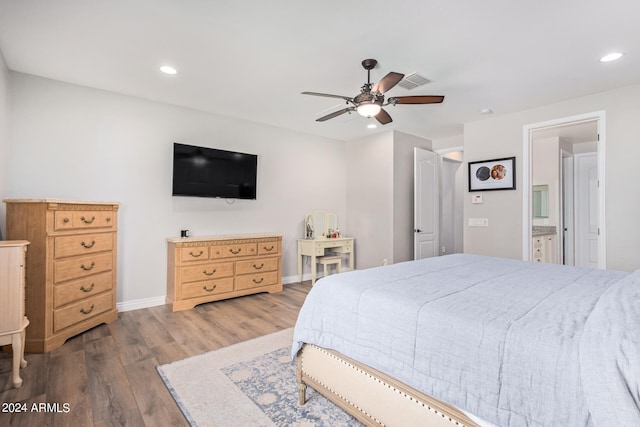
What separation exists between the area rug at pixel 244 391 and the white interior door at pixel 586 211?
217 inches

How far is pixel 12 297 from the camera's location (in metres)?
2.04

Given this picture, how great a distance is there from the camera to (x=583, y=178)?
532 centimetres

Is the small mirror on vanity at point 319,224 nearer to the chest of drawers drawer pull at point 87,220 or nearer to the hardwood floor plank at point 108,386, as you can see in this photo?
the chest of drawers drawer pull at point 87,220

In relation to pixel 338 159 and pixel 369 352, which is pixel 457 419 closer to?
pixel 369 352

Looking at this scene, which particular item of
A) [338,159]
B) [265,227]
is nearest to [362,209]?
[338,159]

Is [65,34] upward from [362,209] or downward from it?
upward

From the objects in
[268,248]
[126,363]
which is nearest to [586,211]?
[268,248]

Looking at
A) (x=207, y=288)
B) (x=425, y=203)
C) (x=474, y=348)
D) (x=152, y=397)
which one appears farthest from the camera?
(x=425, y=203)

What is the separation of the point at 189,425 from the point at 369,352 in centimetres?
106

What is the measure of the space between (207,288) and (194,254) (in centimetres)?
45

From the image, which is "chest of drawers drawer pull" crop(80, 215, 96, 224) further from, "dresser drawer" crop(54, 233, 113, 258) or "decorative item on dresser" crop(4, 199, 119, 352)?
"dresser drawer" crop(54, 233, 113, 258)

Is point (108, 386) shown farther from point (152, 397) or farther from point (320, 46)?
point (320, 46)

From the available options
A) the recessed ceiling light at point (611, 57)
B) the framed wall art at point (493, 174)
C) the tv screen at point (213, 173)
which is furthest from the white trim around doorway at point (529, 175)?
the tv screen at point (213, 173)

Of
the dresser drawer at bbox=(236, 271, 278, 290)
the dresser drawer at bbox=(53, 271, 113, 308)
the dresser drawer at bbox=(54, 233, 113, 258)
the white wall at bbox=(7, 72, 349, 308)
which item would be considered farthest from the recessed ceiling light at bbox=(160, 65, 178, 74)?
the dresser drawer at bbox=(236, 271, 278, 290)
